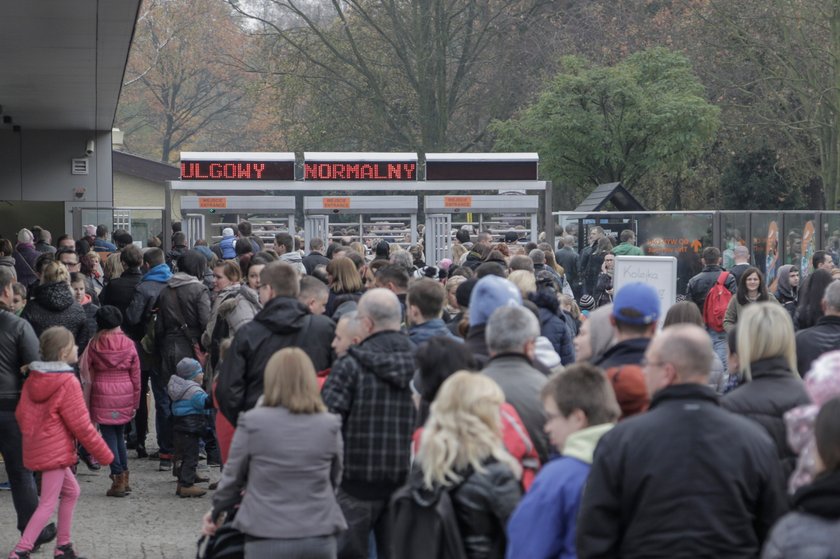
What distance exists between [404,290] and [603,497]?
4999 mm

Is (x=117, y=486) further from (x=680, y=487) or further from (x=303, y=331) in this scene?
(x=680, y=487)

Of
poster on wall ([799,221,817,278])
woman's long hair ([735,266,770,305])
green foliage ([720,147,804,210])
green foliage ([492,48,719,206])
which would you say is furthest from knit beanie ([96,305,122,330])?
green foliage ([720,147,804,210])

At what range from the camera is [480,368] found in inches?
255

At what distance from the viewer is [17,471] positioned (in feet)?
28.7

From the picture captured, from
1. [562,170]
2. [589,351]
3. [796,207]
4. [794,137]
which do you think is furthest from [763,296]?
[796,207]

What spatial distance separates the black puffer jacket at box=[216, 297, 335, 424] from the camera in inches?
299

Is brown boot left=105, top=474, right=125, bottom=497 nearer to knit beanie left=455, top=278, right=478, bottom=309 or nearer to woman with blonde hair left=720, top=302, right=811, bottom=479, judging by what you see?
knit beanie left=455, top=278, right=478, bottom=309

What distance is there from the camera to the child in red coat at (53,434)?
27.6 feet

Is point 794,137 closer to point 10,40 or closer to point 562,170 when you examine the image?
point 562,170

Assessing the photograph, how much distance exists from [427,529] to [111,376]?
20.6 feet

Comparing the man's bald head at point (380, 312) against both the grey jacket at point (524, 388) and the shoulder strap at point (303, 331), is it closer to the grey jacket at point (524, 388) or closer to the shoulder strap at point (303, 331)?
the grey jacket at point (524, 388)

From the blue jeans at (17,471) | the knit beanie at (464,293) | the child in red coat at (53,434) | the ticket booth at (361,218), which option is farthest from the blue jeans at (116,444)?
the ticket booth at (361,218)

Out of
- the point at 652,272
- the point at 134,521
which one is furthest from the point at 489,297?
the point at 652,272

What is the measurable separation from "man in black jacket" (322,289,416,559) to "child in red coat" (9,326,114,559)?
8.36 ft
